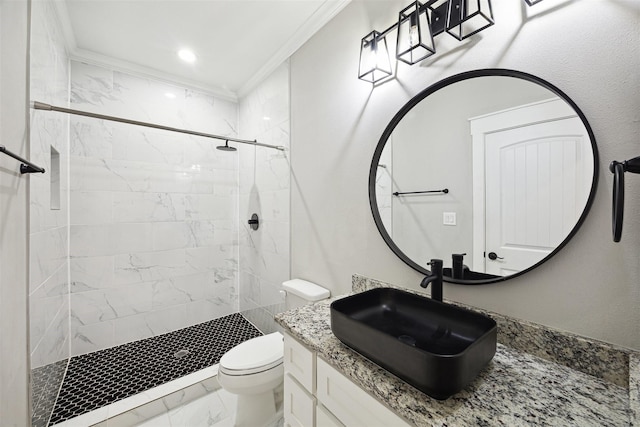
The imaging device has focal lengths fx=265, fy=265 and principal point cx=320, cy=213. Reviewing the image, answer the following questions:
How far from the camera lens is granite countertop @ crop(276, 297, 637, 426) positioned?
637 mm

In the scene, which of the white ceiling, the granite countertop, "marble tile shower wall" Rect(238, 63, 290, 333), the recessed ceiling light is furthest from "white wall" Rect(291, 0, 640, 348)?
the recessed ceiling light

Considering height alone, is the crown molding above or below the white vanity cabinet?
above

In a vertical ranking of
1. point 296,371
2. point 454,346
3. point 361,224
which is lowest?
point 296,371

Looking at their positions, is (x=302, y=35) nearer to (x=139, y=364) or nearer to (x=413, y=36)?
(x=413, y=36)

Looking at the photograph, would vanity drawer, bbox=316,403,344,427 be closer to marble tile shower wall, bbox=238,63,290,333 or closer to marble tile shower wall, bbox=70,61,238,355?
marble tile shower wall, bbox=238,63,290,333

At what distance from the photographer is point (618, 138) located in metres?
0.78

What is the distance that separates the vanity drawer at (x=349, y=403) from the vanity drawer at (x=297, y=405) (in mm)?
89

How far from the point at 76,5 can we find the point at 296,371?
2606 millimetres


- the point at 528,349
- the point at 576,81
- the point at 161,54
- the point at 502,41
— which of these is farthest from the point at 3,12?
the point at 528,349

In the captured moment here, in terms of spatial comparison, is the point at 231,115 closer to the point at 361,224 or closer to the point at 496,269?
the point at 361,224

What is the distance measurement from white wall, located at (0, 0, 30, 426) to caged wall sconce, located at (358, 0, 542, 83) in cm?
144

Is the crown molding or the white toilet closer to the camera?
the white toilet

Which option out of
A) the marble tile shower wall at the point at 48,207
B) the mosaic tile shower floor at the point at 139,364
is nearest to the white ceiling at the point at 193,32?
the marble tile shower wall at the point at 48,207

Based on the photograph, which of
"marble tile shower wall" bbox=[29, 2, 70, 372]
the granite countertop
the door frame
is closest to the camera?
the granite countertop
